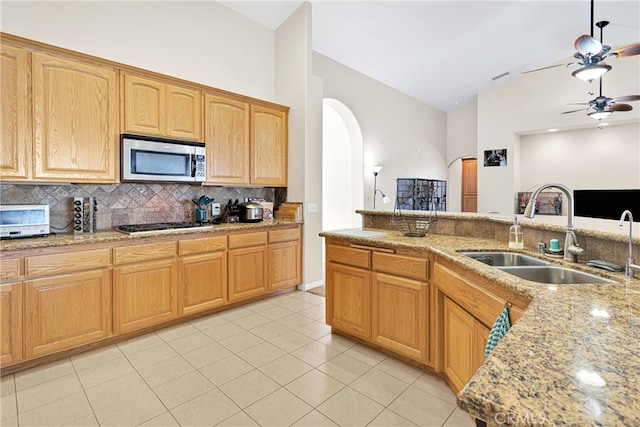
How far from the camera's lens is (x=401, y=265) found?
231 cm

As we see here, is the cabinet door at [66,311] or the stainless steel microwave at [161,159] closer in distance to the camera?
the cabinet door at [66,311]

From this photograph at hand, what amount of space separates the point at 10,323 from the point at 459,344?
294 cm

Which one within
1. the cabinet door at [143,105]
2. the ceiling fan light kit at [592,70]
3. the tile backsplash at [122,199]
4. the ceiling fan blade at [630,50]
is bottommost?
the tile backsplash at [122,199]

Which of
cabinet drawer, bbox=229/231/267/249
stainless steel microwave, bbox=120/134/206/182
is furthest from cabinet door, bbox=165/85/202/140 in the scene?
cabinet drawer, bbox=229/231/267/249

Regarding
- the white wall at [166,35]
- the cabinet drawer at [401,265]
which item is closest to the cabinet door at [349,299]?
the cabinet drawer at [401,265]

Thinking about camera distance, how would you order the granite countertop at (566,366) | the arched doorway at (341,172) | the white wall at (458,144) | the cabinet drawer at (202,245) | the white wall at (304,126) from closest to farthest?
1. the granite countertop at (566,366)
2. the cabinet drawer at (202,245)
3. the white wall at (304,126)
4. the arched doorway at (341,172)
5. the white wall at (458,144)

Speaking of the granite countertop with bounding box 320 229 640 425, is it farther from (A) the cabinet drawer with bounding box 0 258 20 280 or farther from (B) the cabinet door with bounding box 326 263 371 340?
(A) the cabinet drawer with bounding box 0 258 20 280

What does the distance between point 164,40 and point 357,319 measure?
350 cm

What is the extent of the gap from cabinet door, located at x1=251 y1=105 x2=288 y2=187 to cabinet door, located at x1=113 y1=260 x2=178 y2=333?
4.97 feet

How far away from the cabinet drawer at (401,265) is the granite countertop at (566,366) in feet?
3.13

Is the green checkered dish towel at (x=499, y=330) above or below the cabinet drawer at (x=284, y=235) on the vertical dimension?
below

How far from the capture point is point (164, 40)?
11.4ft

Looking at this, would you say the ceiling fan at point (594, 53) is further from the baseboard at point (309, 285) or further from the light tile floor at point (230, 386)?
the baseboard at point (309, 285)

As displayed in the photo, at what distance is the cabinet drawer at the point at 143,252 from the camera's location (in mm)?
2623
